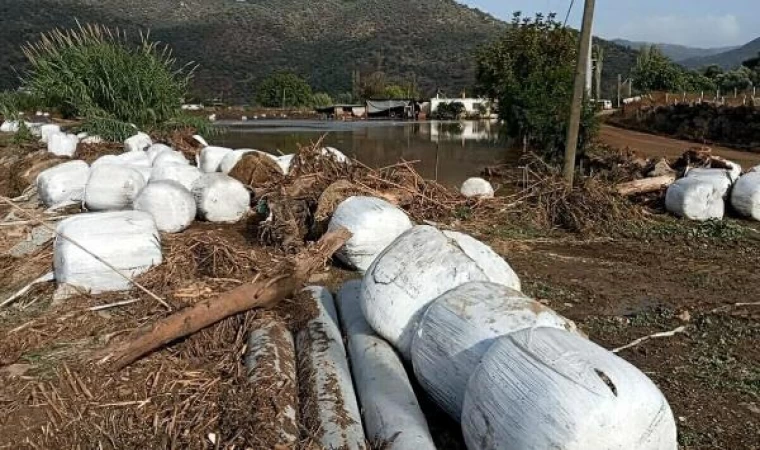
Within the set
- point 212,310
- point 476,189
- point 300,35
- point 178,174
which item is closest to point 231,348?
point 212,310

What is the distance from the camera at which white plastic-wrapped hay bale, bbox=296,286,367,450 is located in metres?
3.32

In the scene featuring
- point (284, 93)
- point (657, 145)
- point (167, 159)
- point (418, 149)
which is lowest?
point (284, 93)

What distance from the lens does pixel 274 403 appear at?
11.8 ft

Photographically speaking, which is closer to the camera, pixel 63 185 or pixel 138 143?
pixel 63 185

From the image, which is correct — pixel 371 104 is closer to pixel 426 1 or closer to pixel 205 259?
pixel 205 259

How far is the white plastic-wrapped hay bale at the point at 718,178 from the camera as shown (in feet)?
32.5

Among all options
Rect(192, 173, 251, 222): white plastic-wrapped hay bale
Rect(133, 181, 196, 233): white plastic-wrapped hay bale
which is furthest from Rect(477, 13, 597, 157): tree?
Rect(133, 181, 196, 233): white plastic-wrapped hay bale

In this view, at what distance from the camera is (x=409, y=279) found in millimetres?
4164

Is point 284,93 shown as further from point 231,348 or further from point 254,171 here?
point 231,348

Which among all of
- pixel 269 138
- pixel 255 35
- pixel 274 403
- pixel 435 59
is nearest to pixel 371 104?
pixel 269 138

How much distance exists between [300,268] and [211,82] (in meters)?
80.0

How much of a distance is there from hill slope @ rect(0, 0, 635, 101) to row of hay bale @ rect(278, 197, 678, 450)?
75436 millimetres

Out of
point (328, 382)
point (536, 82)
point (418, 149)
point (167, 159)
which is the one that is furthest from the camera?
point (418, 149)

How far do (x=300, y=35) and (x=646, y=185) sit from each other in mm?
93268
